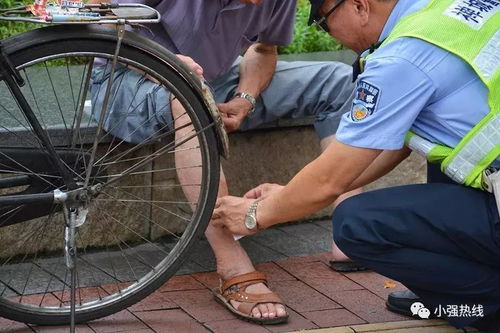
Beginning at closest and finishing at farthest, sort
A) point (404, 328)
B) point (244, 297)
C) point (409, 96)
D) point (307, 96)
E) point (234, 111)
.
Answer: point (409, 96), point (404, 328), point (244, 297), point (234, 111), point (307, 96)

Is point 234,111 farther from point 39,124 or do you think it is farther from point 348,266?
point 39,124

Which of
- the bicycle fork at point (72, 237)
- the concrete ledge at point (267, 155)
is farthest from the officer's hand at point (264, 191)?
the concrete ledge at point (267, 155)

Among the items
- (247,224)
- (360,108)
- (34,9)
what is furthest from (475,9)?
(34,9)

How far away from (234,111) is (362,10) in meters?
0.89

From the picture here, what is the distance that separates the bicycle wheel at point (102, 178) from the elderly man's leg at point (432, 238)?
576 mm

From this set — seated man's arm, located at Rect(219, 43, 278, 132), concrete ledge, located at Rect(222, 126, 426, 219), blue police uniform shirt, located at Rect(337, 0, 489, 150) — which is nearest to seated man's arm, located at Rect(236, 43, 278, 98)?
seated man's arm, located at Rect(219, 43, 278, 132)

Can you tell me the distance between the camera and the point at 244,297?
3.84 metres

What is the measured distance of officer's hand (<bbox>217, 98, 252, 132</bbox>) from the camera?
4.10m

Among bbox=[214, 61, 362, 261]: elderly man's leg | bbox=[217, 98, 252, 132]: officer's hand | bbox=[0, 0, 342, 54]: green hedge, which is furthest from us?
bbox=[0, 0, 342, 54]: green hedge

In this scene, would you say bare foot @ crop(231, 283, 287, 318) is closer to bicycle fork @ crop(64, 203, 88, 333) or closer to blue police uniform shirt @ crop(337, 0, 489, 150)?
bicycle fork @ crop(64, 203, 88, 333)

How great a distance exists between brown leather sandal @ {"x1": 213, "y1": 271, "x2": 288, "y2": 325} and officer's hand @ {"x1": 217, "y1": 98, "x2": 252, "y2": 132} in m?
0.58

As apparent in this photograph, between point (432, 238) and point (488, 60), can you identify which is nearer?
point (488, 60)

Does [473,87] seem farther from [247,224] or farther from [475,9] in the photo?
[247,224]

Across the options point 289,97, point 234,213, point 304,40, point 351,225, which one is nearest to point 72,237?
point 234,213
